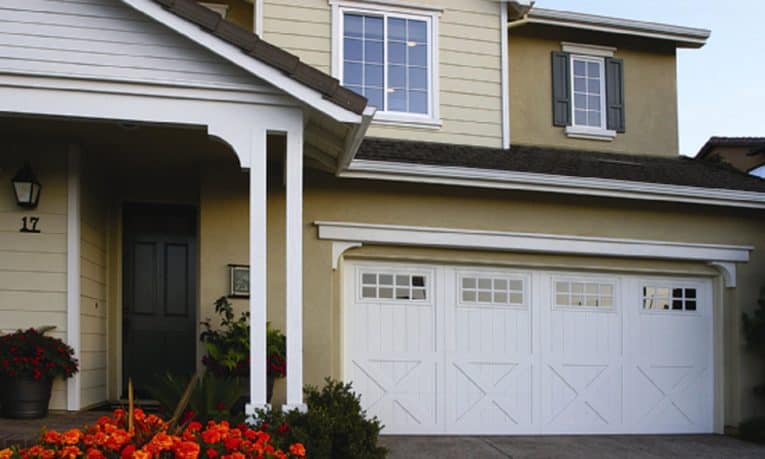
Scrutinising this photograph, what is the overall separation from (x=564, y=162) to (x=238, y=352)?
4.72 metres

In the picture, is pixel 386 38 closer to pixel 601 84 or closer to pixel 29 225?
pixel 601 84

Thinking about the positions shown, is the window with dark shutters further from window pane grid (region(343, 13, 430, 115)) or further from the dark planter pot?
the dark planter pot

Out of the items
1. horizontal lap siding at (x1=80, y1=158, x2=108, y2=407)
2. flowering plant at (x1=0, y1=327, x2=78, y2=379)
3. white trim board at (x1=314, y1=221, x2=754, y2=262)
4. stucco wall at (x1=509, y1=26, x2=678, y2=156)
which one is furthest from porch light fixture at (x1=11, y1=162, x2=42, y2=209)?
stucco wall at (x1=509, y1=26, x2=678, y2=156)

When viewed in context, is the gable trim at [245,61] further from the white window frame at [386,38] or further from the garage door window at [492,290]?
the white window frame at [386,38]

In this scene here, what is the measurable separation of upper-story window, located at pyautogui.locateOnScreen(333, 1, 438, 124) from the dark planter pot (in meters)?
4.96

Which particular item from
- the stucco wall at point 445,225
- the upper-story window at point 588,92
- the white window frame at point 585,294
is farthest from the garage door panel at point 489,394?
the upper-story window at point 588,92

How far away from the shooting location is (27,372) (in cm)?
809

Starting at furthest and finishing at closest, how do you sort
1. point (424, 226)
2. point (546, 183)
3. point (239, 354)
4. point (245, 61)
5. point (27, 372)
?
1. point (546, 183)
2. point (424, 226)
3. point (239, 354)
4. point (27, 372)
5. point (245, 61)

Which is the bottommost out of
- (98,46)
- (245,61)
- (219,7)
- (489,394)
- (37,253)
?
(489,394)

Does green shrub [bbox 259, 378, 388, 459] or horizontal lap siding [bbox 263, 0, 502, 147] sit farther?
horizontal lap siding [bbox 263, 0, 502, 147]

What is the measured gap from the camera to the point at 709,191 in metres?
10.4

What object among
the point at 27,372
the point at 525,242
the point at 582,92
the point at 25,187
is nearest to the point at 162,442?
the point at 27,372

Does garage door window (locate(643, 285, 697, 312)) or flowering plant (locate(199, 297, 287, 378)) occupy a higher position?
garage door window (locate(643, 285, 697, 312))

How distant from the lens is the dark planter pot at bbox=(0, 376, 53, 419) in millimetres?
8094
